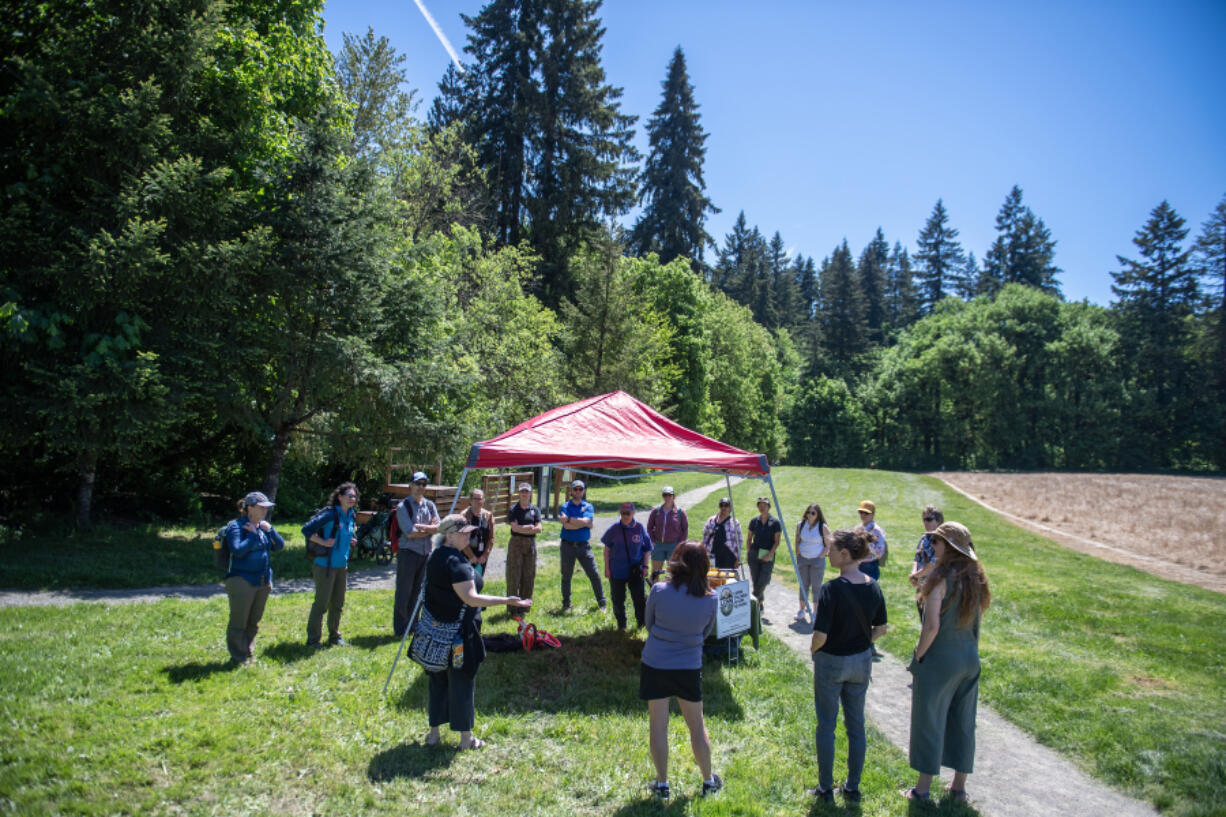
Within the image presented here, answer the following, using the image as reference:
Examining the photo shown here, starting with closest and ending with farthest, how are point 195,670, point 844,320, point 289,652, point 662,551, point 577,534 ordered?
point 195,670
point 289,652
point 577,534
point 662,551
point 844,320

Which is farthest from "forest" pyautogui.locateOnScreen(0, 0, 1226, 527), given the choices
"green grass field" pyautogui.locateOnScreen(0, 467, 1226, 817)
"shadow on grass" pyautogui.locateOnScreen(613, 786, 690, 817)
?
"shadow on grass" pyautogui.locateOnScreen(613, 786, 690, 817)

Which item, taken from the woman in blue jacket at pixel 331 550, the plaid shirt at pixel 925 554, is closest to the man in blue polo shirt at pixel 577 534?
the woman in blue jacket at pixel 331 550

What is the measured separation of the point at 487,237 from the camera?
34.8 m

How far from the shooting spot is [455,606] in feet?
18.0

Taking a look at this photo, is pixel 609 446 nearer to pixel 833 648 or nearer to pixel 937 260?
pixel 833 648

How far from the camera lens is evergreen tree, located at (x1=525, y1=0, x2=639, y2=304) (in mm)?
36750

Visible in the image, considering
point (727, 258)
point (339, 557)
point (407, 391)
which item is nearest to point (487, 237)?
point (407, 391)

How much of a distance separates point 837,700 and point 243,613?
237 inches

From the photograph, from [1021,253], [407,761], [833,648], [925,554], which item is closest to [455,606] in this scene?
[407,761]

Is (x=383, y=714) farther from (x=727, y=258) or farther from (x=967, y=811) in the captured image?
(x=727, y=258)

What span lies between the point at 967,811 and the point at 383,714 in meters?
5.03

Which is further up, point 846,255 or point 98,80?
point 846,255

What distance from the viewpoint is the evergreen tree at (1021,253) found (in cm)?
7581

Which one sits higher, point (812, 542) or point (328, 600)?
point (812, 542)
